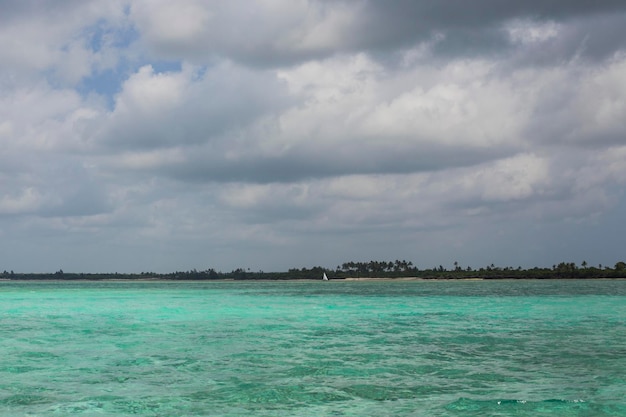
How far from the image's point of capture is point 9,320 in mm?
41312

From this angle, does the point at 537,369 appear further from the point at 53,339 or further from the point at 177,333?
the point at 53,339

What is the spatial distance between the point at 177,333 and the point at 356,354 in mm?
12285

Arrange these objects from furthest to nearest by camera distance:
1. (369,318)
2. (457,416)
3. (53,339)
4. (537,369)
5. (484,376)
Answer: (369,318)
(53,339)
(537,369)
(484,376)
(457,416)

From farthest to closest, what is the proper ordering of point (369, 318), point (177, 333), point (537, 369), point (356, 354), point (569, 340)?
point (369, 318), point (177, 333), point (569, 340), point (356, 354), point (537, 369)

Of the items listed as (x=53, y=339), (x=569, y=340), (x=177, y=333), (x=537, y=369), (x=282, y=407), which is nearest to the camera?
(x=282, y=407)

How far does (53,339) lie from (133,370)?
38.2ft

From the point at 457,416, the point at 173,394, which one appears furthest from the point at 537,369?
the point at 173,394

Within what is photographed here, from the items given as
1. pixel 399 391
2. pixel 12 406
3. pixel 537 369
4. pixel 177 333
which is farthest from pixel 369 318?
pixel 12 406

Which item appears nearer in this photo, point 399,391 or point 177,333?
point 399,391

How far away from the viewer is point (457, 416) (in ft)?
41.7

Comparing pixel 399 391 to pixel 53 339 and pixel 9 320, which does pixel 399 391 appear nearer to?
pixel 53 339

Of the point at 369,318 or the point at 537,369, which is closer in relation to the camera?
the point at 537,369

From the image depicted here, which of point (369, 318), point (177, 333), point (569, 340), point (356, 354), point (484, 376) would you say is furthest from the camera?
point (369, 318)

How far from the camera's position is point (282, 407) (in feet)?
44.5
